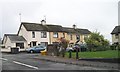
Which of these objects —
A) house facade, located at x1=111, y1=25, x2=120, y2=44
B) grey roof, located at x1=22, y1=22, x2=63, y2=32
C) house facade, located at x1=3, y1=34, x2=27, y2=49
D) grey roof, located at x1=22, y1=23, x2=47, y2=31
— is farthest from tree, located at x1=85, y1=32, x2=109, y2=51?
house facade, located at x1=3, y1=34, x2=27, y2=49

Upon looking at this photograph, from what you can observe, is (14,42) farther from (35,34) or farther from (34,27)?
(34,27)

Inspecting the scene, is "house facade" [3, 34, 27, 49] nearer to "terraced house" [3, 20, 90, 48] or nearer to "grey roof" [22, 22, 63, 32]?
"terraced house" [3, 20, 90, 48]

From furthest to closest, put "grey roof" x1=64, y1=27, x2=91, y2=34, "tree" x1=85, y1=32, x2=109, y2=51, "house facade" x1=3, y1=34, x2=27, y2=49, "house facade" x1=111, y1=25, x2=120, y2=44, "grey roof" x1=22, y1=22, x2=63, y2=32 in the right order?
1. "grey roof" x1=64, y1=27, x2=91, y2=34
2. "house facade" x1=111, y1=25, x2=120, y2=44
3. "grey roof" x1=22, y1=22, x2=63, y2=32
4. "house facade" x1=3, y1=34, x2=27, y2=49
5. "tree" x1=85, y1=32, x2=109, y2=51

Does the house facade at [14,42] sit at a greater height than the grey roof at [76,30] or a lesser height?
lesser

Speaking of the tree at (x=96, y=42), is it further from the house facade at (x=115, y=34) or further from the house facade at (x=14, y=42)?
the house facade at (x=14, y=42)

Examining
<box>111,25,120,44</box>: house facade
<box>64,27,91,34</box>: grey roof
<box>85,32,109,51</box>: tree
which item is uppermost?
<box>64,27,91,34</box>: grey roof

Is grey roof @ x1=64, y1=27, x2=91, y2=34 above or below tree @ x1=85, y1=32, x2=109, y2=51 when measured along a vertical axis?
above

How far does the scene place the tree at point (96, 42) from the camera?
146 feet

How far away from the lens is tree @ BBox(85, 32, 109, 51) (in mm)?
44406

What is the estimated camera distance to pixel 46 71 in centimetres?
1611

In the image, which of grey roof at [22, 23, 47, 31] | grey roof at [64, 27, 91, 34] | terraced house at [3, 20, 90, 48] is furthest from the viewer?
grey roof at [64, 27, 91, 34]

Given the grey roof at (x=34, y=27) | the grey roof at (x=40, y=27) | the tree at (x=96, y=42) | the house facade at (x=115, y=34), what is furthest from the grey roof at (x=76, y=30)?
the tree at (x=96, y=42)

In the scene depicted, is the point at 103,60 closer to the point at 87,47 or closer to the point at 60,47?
the point at 60,47

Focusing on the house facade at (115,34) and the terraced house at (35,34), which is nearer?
the terraced house at (35,34)
